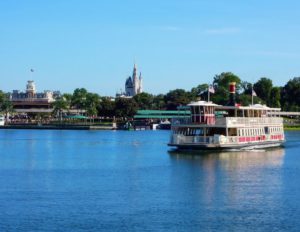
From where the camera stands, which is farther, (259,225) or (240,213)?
(240,213)

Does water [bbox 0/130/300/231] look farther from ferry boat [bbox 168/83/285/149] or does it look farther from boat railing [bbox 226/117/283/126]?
boat railing [bbox 226/117/283/126]

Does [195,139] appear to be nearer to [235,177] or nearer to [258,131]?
[258,131]

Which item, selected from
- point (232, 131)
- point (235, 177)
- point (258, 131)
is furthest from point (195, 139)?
point (235, 177)

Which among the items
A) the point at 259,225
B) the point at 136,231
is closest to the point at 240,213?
the point at 259,225

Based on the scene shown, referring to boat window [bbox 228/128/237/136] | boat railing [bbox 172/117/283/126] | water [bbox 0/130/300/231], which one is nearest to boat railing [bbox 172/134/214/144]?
water [bbox 0/130/300/231]

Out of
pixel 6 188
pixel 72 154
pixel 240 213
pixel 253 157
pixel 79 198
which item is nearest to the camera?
pixel 240 213

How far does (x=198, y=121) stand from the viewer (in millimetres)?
80875

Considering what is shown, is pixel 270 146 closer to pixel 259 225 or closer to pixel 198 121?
pixel 198 121

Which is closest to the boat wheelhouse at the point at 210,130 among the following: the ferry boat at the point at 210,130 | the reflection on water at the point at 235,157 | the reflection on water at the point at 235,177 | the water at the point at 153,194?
the ferry boat at the point at 210,130

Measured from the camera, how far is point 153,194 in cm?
4872

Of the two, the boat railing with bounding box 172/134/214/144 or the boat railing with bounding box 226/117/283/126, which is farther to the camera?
the boat railing with bounding box 226/117/283/126

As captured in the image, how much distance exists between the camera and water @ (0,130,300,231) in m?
39.2

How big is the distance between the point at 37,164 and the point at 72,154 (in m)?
15.8

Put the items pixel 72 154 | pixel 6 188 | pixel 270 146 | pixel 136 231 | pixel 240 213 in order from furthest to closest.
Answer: pixel 270 146
pixel 72 154
pixel 6 188
pixel 240 213
pixel 136 231
